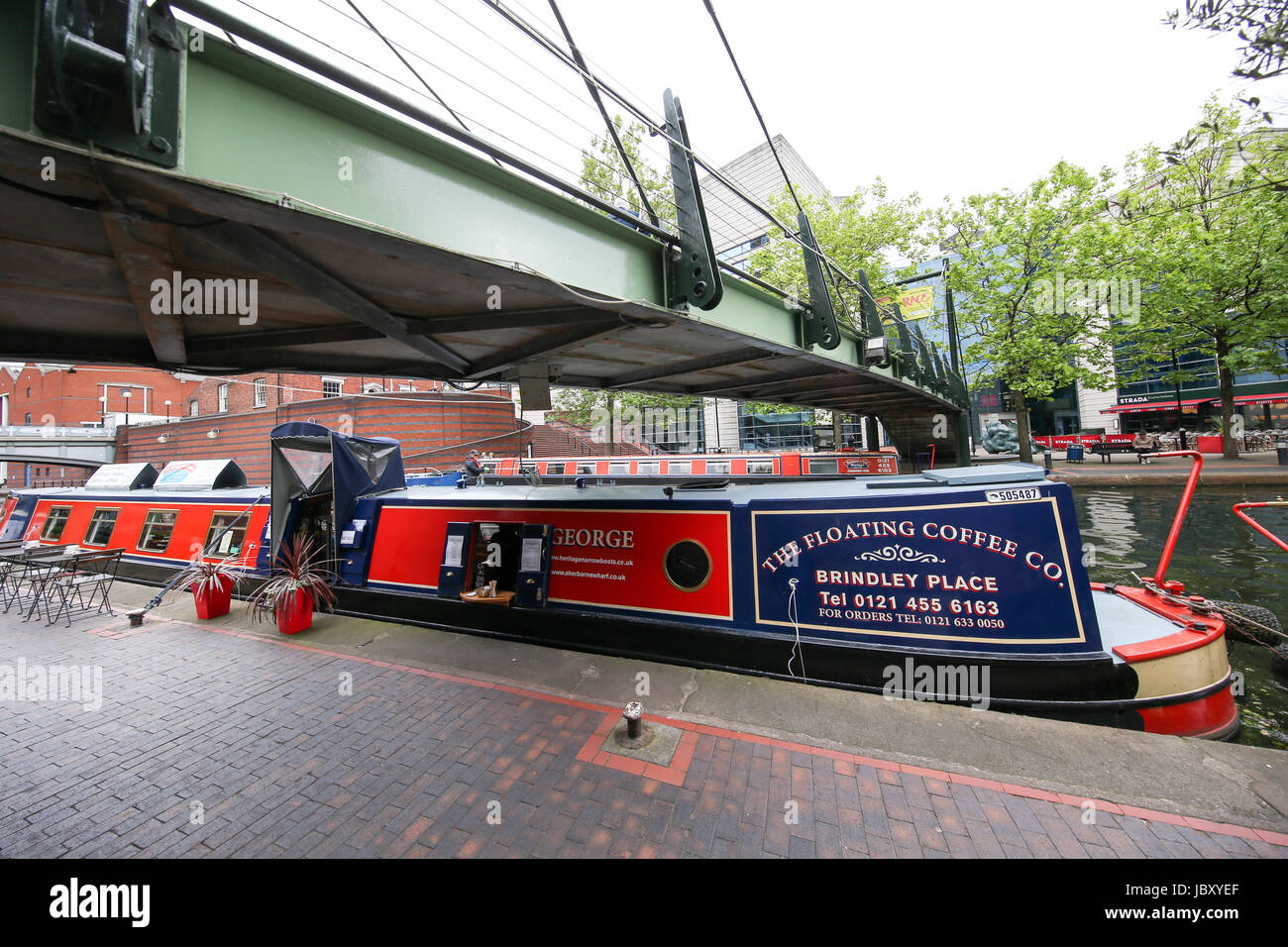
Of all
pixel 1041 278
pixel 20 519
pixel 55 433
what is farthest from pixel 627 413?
pixel 55 433

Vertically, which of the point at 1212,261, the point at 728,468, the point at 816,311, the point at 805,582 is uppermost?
the point at 1212,261

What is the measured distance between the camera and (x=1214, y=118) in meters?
18.1

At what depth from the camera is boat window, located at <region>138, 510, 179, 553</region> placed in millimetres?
8938

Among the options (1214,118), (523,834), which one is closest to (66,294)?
(523,834)

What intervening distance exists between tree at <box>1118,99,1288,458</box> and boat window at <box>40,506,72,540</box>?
107 ft

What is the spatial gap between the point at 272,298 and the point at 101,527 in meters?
11.0

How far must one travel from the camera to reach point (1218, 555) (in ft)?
31.0

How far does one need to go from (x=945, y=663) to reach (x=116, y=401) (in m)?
51.7

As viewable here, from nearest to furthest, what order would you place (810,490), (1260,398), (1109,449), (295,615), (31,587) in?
(810,490) → (295,615) → (31,587) → (1109,449) → (1260,398)

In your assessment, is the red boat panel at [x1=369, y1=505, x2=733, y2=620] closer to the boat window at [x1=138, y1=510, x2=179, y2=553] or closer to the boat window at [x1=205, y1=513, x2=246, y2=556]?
the boat window at [x1=205, y1=513, x2=246, y2=556]

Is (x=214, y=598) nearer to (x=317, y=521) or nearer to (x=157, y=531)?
(x=317, y=521)

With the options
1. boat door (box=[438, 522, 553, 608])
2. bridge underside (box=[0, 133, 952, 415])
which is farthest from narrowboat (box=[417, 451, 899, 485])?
bridge underside (box=[0, 133, 952, 415])

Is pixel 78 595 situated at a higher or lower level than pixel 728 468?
lower

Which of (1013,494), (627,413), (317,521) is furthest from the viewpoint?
(627,413)
